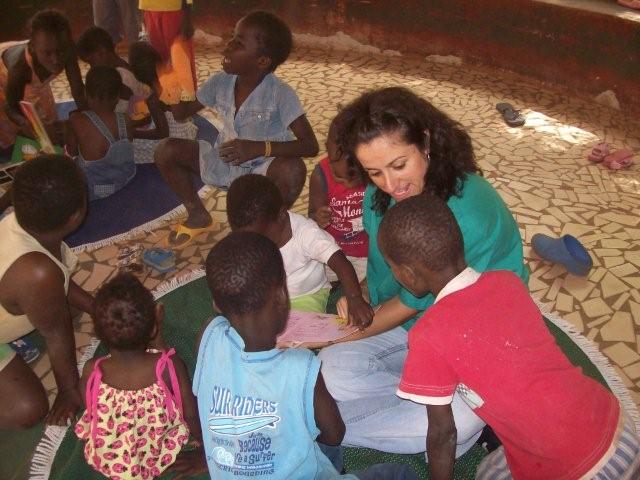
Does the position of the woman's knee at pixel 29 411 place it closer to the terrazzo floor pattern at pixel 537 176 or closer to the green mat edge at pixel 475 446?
the green mat edge at pixel 475 446

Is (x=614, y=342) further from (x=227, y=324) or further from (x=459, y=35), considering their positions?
(x=459, y=35)

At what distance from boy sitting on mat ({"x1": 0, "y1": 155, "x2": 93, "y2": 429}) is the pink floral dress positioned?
0.36 meters

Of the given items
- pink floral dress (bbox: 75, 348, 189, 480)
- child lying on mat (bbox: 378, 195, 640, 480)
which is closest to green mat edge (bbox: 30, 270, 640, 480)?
pink floral dress (bbox: 75, 348, 189, 480)

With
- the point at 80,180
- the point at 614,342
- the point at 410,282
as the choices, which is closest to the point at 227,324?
the point at 410,282

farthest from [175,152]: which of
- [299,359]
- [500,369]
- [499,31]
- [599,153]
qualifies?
[499,31]

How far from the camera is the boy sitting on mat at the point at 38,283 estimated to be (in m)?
1.72

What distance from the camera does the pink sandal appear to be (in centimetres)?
355

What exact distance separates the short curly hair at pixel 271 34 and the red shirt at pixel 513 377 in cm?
159

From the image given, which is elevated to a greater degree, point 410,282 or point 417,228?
point 417,228

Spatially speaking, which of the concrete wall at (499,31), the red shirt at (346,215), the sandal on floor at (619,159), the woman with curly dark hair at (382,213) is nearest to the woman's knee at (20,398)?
the woman with curly dark hair at (382,213)

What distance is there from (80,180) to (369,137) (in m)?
0.98

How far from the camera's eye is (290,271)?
6.60ft

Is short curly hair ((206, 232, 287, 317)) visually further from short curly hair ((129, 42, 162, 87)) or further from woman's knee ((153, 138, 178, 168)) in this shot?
short curly hair ((129, 42, 162, 87))

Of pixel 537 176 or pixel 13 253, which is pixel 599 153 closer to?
pixel 537 176
